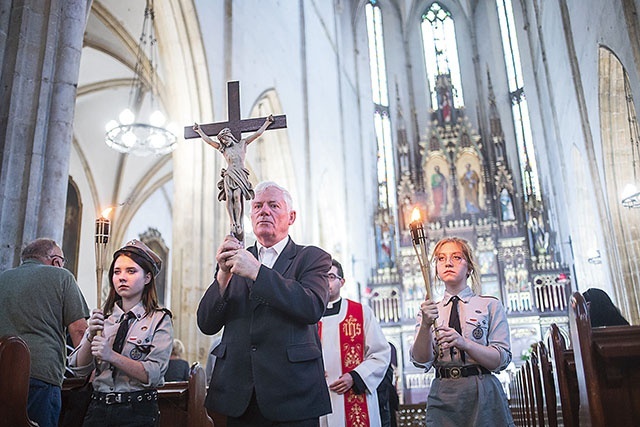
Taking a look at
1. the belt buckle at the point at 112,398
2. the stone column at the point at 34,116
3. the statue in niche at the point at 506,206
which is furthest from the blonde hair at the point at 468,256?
the statue in niche at the point at 506,206

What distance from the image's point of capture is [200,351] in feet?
25.5

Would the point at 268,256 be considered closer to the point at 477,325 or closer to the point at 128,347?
the point at 128,347

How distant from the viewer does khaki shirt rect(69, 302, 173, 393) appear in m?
2.49

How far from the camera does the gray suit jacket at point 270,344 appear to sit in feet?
6.77

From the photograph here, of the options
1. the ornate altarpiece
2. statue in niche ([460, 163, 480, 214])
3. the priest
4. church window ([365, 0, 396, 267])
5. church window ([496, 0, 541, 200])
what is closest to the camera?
the priest

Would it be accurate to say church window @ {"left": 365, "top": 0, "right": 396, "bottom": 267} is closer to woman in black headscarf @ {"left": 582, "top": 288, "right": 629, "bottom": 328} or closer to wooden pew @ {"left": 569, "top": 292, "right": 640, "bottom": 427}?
woman in black headscarf @ {"left": 582, "top": 288, "right": 629, "bottom": 328}

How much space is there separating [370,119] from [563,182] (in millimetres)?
7599

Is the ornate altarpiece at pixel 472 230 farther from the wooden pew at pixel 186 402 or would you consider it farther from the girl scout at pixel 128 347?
the girl scout at pixel 128 347

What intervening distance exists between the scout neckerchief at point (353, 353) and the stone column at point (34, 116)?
2.48 metres

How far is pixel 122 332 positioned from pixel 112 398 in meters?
0.27

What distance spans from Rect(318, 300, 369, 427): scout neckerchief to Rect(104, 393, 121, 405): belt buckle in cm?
127

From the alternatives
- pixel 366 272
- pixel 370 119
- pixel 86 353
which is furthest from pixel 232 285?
pixel 370 119

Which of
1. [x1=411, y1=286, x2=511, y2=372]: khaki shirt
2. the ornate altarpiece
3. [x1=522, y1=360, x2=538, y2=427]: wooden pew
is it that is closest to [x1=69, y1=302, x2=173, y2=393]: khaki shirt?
[x1=411, y1=286, x2=511, y2=372]: khaki shirt

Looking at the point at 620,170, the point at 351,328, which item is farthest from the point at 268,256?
the point at 620,170
